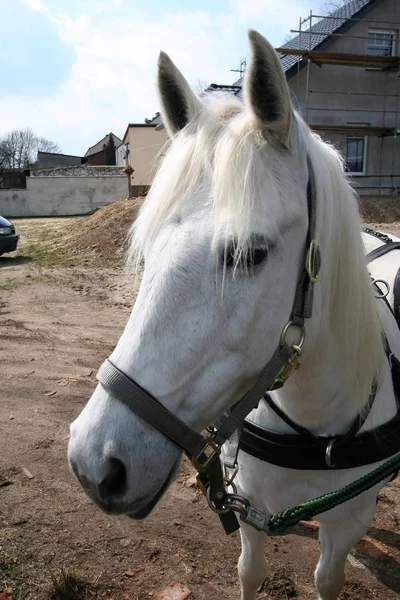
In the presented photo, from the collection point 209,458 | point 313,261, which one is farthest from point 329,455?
point 313,261

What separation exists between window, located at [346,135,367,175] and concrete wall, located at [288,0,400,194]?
0.66ft

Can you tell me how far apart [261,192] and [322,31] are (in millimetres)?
18130

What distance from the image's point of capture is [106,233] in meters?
12.0

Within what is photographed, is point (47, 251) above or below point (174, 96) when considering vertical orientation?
below

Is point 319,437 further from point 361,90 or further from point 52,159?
point 52,159

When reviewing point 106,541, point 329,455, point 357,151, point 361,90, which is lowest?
point 106,541

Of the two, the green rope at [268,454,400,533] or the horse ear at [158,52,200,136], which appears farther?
the green rope at [268,454,400,533]

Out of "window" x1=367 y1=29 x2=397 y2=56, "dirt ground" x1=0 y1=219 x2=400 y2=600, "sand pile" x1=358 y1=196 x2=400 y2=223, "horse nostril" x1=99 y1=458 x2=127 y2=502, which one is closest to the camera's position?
"horse nostril" x1=99 y1=458 x2=127 y2=502

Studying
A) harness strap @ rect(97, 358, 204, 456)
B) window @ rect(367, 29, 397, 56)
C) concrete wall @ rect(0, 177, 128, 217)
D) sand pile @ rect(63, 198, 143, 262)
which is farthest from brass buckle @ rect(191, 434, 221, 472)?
concrete wall @ rect(0, 177, 128, 217)

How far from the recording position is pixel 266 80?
1.27m

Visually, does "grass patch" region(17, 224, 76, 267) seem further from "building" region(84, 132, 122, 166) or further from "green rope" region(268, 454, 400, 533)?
"building" region(84, 132, 122, 166)

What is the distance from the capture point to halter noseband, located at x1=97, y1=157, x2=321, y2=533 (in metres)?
1.17

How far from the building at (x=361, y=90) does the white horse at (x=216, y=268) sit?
1453 centimetres

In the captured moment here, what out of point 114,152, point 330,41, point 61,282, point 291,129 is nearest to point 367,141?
point 330,41
